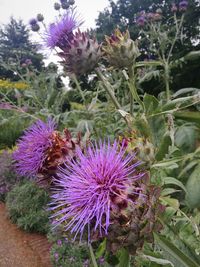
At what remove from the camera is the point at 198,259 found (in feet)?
3.30

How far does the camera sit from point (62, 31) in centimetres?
188

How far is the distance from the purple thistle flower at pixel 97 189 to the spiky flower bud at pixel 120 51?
60cm

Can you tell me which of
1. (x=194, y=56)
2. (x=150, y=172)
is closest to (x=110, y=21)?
(x=194, y=56)

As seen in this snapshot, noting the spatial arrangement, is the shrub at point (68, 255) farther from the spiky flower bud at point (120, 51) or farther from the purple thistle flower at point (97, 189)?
the purple thistle flower at point (97, 189)

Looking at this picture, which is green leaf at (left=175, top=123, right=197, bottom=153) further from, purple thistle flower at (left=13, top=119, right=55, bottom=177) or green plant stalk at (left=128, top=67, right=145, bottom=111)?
purple thistle flower at (left=13, top=119, right=55, bottom=177)

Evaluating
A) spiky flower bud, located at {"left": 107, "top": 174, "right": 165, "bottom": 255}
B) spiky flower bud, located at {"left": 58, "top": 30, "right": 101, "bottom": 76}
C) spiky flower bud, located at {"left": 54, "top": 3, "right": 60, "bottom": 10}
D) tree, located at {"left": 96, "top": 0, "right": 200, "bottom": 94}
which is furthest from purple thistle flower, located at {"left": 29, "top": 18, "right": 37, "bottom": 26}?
tree, located at {"left": 96, "top": 0, "right": 200, "bottom": 94}

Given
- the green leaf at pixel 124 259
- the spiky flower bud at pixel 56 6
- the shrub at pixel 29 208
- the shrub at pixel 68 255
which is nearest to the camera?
the green leaf at pixel 124 259

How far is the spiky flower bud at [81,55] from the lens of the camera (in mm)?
1733

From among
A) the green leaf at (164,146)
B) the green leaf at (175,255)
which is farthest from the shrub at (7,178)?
the green leaf at (175,255)

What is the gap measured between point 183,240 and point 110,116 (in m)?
1.82

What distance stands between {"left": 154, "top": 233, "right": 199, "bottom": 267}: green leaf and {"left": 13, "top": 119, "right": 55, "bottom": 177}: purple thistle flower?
0.55 m

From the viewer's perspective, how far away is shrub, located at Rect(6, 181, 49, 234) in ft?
11.1

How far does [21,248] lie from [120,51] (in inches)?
82.9

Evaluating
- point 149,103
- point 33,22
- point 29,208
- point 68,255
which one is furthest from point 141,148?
point 33,22
